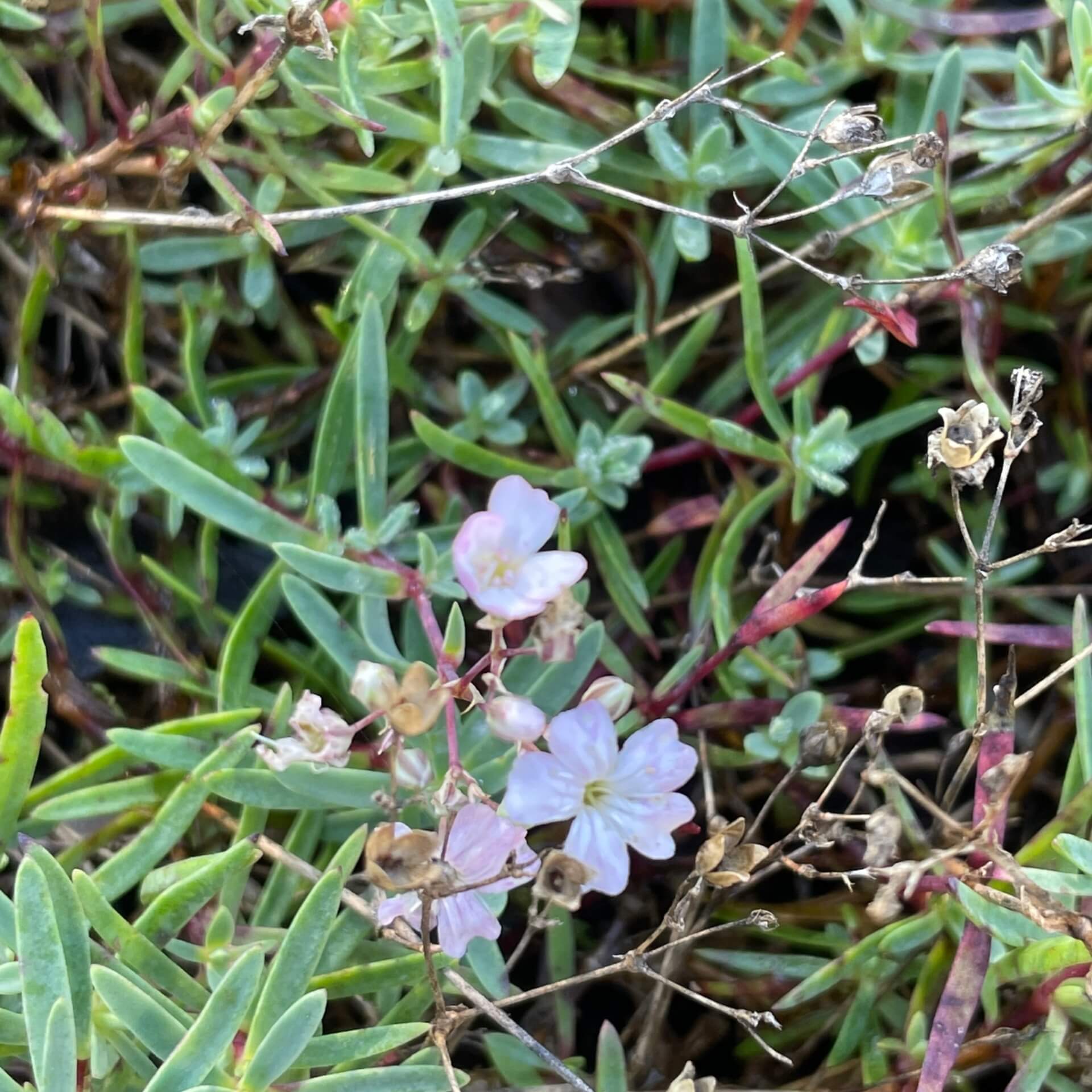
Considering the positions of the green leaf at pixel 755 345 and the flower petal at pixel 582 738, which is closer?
the flower petal at pixel 582 738

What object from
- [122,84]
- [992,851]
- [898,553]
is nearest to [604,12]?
[122,84]

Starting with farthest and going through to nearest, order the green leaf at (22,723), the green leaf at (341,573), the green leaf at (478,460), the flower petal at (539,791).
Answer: the green leaf at (478,460), the green leaf at (341,573), the green leaf at (22,723), the flower petal at (539,791)

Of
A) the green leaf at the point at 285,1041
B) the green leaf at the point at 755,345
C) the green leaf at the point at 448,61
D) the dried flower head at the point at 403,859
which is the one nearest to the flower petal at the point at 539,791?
the dried flower head at the point at 403,859

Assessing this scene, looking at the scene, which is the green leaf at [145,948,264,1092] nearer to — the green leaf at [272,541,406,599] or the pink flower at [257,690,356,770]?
the pink flower at [257,690,356,770]

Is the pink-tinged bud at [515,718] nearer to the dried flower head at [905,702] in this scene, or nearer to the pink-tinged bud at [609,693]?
the pink-tinged bud at [609,693]

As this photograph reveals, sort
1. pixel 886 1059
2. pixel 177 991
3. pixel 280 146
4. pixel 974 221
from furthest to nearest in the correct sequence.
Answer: pixel 974 221, pixel 280 146, pixel 886 1059, pixel 177 991

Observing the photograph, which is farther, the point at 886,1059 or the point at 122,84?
the point at 122,84

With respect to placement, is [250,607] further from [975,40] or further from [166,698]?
[975,40]
